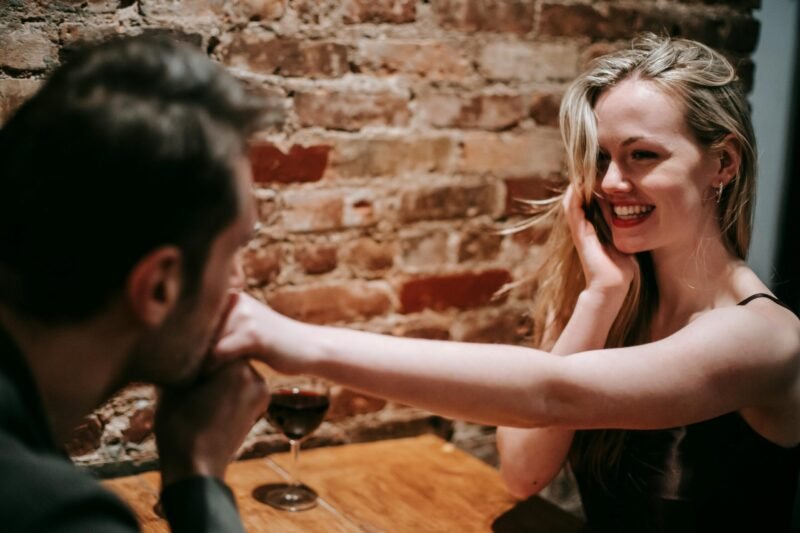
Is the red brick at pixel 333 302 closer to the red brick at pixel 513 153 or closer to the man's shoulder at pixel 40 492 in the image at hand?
the red brick at pixel 513 153

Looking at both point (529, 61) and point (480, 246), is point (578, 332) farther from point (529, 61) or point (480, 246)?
point (529, 61)

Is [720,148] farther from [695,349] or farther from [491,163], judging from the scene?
[491,163]

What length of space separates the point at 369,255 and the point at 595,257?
0.51 meters

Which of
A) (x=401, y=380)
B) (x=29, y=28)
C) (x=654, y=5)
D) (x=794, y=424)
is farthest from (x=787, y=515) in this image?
(x=29, y=28)

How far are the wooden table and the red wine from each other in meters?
0.14

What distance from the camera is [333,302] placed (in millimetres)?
1856

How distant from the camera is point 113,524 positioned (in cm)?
79

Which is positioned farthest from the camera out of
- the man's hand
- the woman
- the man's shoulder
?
the woman

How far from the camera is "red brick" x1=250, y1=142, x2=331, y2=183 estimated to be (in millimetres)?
1716

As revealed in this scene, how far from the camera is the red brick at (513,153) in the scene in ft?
6.52

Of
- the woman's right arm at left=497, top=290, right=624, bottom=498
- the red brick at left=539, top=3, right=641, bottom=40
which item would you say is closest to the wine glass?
the woman's right arm at left=497, top=290, right=624, bottom=498

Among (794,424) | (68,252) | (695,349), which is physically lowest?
(794,424)

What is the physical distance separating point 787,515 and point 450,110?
3.47 feet

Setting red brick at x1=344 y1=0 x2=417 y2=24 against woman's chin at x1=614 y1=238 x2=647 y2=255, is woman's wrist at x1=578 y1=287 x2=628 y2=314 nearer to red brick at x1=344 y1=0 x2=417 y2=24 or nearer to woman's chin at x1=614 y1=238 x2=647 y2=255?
woman's chin at x1=614 y1=238 x2=647 y2=255
